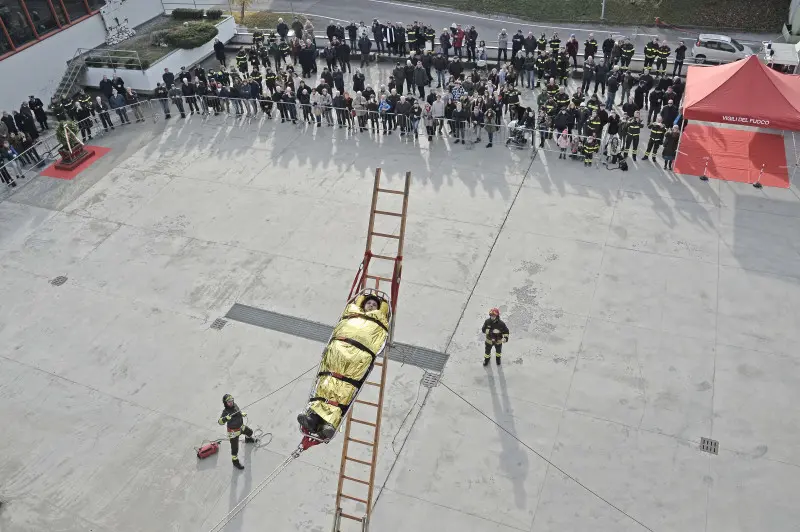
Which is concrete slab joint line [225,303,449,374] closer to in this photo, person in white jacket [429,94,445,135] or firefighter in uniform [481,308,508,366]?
firefighter in uniform [481,308,508,366]

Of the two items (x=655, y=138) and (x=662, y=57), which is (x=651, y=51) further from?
(x=655, y=138)

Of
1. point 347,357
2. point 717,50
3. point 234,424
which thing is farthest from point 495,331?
point 717,50

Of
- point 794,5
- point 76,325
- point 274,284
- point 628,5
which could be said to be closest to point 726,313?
point 274,284

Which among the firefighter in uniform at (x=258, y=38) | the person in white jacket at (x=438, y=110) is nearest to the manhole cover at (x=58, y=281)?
the person in white jacket at (x=438, y=110)

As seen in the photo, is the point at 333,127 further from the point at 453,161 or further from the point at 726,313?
the point at 726,313

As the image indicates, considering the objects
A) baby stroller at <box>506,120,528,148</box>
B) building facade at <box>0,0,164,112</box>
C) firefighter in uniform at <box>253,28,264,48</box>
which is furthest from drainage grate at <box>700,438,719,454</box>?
building facade at <box>0,0,164,112</box>

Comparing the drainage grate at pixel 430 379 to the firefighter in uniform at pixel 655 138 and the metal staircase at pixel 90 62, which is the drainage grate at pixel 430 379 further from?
the metal staircase at pixel 90 62
